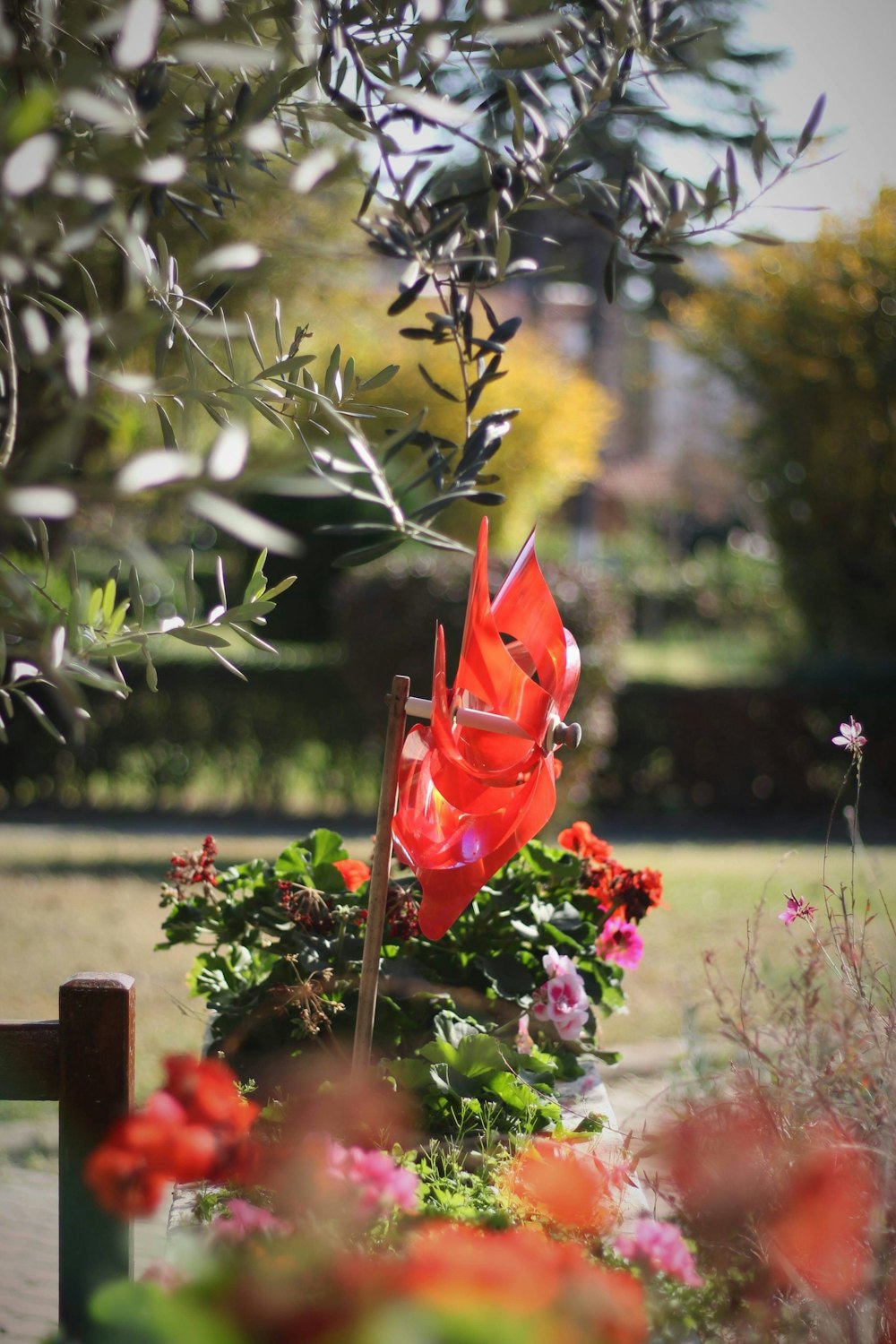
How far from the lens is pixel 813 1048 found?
7.33 ft

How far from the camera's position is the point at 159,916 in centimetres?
626

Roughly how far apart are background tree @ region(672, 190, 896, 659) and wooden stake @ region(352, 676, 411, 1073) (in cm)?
942

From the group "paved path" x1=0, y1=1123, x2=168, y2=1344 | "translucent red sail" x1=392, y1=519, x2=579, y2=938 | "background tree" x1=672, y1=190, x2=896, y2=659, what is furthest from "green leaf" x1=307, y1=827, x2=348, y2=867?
"background tree" x1=672, y1=190, x2=896, y2=659

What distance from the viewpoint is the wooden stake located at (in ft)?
6.33

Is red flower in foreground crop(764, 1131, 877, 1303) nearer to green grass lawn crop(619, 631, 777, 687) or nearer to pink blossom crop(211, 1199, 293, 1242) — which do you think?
pink blossom crop(211, 1199, 293, 1242)

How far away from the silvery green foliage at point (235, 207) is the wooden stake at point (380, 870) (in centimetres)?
27

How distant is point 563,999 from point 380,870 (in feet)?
2.34

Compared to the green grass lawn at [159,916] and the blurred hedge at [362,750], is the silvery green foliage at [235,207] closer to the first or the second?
the green grass lawn at [159,916]

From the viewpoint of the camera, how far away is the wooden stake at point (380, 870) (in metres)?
1.93

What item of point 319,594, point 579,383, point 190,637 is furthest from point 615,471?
point 190,637

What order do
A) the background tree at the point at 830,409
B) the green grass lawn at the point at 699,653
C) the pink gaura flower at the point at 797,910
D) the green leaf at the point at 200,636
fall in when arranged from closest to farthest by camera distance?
1. the green leaf at the point at 200,636
2. the pink gaura flower at the point at 797,910
3. the background tree at the point at 830,409
4. the green grass lawn at the point at 699,653

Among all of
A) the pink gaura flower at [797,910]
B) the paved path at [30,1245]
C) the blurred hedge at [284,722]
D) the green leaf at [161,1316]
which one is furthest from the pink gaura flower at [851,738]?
the blurred hedge at [284,722]

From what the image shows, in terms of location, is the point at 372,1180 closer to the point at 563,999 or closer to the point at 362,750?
the point at 563,999

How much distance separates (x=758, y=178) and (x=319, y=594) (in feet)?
37.2
